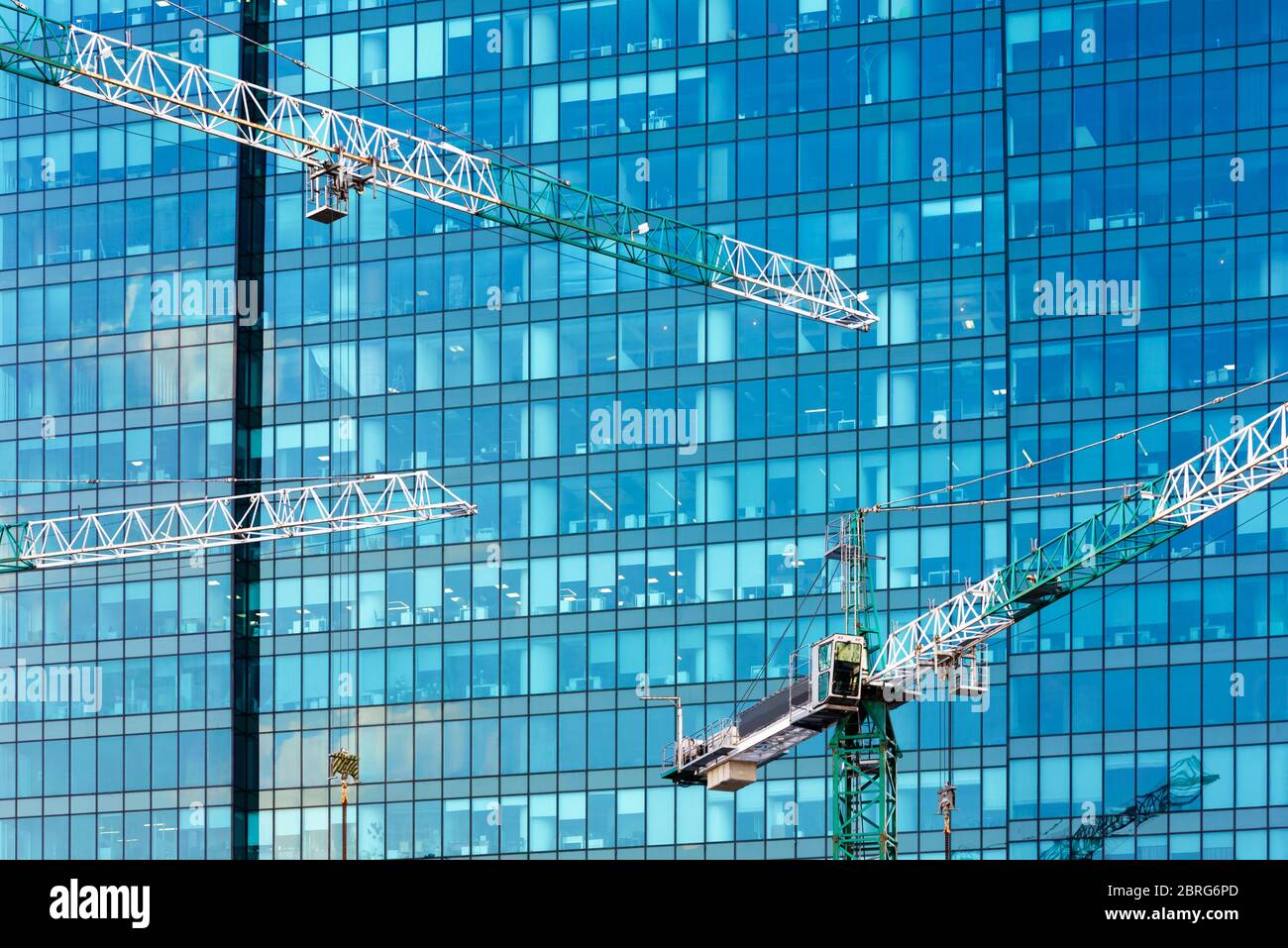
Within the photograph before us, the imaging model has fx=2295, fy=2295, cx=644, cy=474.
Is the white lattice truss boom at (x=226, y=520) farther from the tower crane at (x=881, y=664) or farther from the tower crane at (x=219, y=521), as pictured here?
the tower crane at (x=881, y=664)

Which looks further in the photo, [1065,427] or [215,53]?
[215,53]

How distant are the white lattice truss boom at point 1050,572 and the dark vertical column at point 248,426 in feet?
112

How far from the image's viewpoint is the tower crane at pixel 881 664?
94125mm

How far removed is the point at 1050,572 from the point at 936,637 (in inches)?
219

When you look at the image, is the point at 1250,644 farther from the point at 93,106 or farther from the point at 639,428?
the point at 93,106

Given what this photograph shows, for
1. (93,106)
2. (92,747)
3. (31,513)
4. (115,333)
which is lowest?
(92,747)

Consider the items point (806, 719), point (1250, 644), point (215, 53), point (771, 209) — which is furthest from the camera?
point (215, 53)

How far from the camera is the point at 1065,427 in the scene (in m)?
109

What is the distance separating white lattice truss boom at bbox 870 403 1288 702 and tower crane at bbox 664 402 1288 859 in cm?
8

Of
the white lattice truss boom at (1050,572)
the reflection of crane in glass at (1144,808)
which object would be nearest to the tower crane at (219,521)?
the white lattice truss boom at (1050,572)

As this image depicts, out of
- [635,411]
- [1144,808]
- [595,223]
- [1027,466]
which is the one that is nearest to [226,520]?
[635,411]

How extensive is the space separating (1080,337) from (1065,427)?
14.7 ft

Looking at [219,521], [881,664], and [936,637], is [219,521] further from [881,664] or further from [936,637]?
[936,637]
